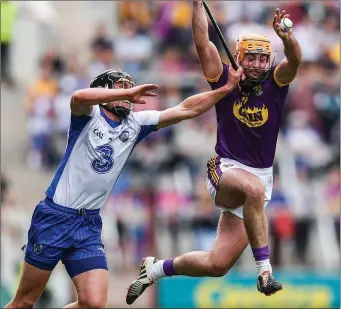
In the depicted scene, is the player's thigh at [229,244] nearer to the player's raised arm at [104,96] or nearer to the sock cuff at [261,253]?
the sock cuff at [261,253]

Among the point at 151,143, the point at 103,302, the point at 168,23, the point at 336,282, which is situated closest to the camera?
the point at 103,302

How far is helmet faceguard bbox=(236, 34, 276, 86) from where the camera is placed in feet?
34.9

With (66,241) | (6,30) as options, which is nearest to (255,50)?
(66,241)

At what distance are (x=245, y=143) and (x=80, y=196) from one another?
1.57 meters

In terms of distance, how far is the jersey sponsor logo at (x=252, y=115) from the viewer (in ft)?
35.6

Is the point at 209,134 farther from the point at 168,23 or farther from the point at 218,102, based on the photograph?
the point at 218,102

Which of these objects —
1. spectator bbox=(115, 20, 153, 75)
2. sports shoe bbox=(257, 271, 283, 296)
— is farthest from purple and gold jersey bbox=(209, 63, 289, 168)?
spectator bbox=(115, 20, 153, 75)

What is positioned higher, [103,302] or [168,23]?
[168,23]

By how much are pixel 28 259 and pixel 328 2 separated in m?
12.5

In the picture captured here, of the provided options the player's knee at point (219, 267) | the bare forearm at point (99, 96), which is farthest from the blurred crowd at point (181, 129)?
the bare forearm at point (99, 96)

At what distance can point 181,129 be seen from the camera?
755 inches

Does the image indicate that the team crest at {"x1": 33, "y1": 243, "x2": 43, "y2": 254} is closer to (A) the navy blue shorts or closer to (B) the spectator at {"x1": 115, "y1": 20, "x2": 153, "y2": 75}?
(A) the navy blue shorts

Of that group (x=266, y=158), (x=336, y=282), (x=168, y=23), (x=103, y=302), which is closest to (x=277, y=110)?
(x=266, y=158)

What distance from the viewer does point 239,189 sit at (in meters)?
10.7
